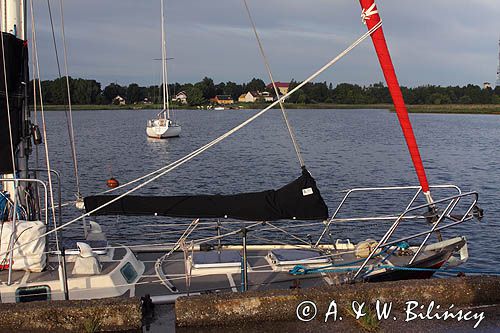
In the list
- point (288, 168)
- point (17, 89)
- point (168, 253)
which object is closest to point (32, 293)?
point (168, 253)

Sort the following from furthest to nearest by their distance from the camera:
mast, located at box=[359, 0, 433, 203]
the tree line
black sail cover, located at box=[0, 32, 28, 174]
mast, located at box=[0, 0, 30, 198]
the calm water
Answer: the tree line
the calm water
mast, located at box=[0, 0, 30, 198]
black sail cover, located at box=[0, 32, 28, 174]
mast, located at box=[359, 0, 433, 203]

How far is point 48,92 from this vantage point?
134375 mm

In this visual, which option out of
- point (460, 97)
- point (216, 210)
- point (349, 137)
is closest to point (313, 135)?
point (349, 137)

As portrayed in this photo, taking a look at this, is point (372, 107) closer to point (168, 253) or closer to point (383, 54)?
point (168, 253)

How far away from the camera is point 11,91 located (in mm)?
10383

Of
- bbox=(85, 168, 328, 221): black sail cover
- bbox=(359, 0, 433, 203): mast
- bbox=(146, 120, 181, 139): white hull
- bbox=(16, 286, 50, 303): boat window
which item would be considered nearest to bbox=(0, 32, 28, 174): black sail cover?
bbox=(85, 168, 328, 221): black sail cover

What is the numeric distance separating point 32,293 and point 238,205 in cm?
384

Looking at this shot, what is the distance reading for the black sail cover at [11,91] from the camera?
33.2ft

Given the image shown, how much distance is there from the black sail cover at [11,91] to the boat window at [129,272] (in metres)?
2.76

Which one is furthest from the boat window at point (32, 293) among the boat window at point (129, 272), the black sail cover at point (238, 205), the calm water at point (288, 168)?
the calm water at point (288, 168)

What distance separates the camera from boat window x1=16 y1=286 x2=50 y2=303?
9477 mm

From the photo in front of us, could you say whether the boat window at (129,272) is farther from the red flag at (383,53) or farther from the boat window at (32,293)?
the red flag at (383,53)

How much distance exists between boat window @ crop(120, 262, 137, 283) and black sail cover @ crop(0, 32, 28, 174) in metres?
2.76

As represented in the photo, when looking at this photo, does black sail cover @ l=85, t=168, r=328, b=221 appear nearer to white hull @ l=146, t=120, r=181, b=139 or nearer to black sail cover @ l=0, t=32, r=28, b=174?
black sail cover @ l=0, t=32, r=28, b=174
